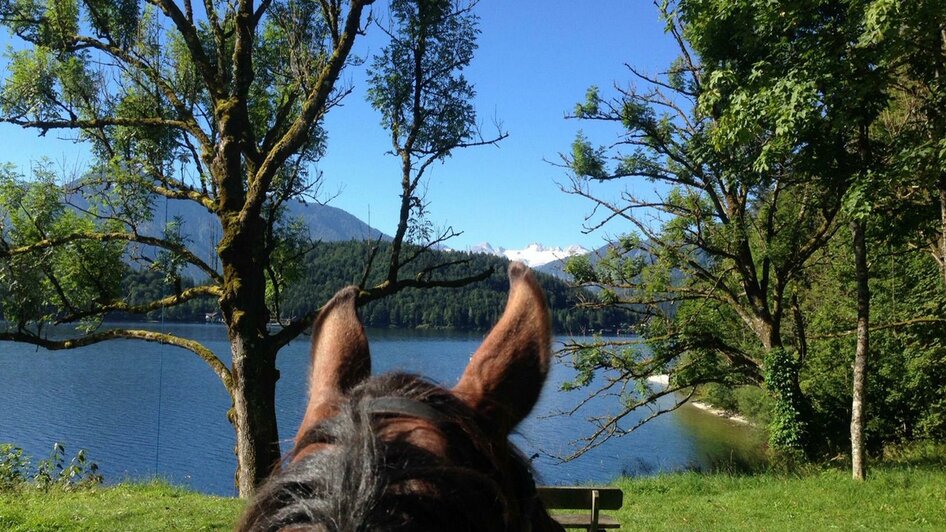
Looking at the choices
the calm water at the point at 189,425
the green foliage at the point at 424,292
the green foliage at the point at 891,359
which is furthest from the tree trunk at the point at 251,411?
the green foliage at the point at 891,359

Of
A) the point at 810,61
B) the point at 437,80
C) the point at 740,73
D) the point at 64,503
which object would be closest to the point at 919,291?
the point at 740,73

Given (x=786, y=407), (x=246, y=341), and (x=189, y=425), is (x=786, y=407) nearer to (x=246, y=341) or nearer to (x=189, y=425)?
(x=246, y=341)

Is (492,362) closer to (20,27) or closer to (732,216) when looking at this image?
(20,27)

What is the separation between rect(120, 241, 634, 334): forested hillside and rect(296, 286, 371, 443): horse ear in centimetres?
657

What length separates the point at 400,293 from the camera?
12.2 m

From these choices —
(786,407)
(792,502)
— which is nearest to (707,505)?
(792,502)

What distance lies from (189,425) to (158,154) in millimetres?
14041

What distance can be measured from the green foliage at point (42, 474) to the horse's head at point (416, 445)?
Result: 9.80 m

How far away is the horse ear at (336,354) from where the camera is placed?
1.11 metres

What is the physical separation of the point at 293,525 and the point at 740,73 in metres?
10.7

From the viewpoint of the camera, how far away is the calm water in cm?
1557

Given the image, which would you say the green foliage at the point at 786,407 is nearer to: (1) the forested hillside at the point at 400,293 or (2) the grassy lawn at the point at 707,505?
(2) the grassy lawn at the point at 707,505

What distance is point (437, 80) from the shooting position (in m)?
9.53

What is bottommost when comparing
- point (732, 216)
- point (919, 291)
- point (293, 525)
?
point (293, 525)
